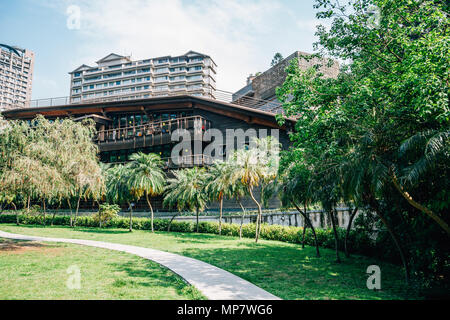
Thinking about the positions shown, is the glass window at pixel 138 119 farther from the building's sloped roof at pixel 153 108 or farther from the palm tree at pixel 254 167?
the palm tree at pixel 254 167

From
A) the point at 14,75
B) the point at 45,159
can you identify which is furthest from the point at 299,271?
the point at 14,75

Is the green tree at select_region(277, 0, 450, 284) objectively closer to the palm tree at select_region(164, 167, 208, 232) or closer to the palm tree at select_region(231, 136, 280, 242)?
the palm tree at select_region(231, 136, 280, 242)

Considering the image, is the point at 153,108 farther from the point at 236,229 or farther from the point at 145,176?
the point at 236,229

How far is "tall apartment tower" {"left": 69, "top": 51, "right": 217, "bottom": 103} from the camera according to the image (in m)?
85.6

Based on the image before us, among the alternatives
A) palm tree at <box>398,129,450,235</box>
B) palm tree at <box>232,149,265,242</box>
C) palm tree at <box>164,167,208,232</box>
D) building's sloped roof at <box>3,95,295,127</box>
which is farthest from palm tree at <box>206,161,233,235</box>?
palm tree at <box>398,129,450,235</box>

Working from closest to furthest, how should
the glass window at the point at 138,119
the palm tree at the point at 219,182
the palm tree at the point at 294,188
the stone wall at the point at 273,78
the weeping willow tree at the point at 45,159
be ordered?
the palm tree at the point at 294,188, the weeping willow tree at the point at 45,159, the palm tree at the point at 219,182, the stone wall at the point at 273,78, the glass window at the point at 138,119

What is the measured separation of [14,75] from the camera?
131250 millimetres

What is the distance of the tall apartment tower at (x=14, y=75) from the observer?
126500mm

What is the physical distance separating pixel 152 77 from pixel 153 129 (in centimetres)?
5818

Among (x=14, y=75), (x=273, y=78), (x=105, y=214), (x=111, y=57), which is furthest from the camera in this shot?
(x=14, y=75)

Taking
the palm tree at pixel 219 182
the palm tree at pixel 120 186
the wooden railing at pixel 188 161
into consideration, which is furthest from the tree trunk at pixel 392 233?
the wooden railing at pixel 188 161

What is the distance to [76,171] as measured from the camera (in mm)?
14797

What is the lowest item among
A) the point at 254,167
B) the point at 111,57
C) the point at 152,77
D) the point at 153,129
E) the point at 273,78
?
the point at 254,167

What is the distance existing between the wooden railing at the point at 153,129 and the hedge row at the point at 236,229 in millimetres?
9553
